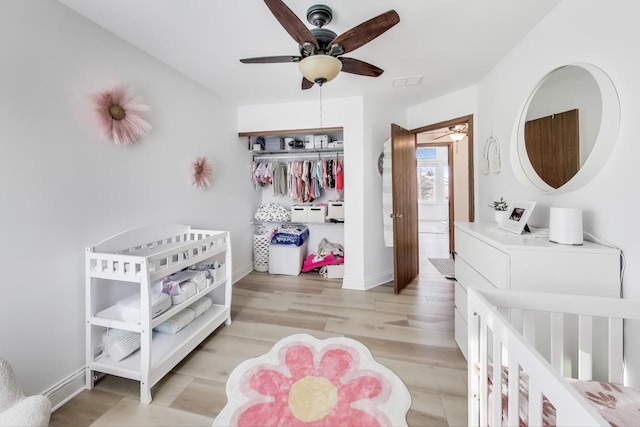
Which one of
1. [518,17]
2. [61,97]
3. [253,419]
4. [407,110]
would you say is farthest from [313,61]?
[407,110]

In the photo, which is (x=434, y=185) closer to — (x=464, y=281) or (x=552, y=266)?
(x=464, y=281)

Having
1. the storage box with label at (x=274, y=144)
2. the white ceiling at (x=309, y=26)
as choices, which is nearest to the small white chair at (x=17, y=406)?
the white ceiling at (x=309, y=26)

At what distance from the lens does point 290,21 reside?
4.22 feet

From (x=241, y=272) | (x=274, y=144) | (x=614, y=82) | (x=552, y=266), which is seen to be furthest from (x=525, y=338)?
(x=274, y=144)

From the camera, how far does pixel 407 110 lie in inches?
131

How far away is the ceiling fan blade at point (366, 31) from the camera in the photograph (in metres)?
1.30

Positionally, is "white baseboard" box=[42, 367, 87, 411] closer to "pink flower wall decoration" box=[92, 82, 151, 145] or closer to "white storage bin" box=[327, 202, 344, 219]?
"pink flower wall decoration" box=[92, 82, 151, 145]

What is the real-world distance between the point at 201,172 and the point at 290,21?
1.73 meters

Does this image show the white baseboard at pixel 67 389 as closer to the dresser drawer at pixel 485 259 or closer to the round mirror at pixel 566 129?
the dresser drawer at pixel 485 259

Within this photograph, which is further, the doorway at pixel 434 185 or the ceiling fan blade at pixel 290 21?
the doorway at pixel 434 185

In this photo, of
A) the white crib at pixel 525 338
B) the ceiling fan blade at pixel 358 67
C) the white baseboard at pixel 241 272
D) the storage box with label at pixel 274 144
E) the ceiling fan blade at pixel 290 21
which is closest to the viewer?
the white crib at pixel 525 338

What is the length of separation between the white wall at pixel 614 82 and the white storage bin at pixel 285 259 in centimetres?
254

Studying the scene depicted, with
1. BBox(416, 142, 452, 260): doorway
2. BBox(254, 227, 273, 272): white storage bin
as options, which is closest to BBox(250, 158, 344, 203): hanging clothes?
BBox(254, 227, 273, 272): white storage bin

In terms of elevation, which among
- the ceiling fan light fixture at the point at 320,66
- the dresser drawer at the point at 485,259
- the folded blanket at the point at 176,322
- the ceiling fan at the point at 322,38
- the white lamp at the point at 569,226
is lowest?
the folded blanket at the point at 176,322
